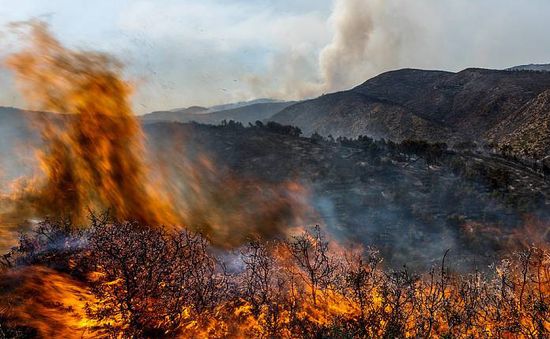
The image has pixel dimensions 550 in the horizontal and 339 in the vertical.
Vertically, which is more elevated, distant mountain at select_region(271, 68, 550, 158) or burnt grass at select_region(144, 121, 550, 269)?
distant mountain at select_region(271, 68, 550, 158)

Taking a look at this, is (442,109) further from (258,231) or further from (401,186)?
(258,231)

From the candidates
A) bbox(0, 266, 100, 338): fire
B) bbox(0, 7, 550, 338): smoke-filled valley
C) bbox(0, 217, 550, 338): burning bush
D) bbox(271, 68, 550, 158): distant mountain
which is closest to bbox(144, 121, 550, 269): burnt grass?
bbox(0, 7, 550, 338): smoke-filled valley

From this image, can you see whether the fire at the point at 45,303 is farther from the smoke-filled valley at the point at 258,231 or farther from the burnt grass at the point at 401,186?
the burnt grass at the point at 401,186

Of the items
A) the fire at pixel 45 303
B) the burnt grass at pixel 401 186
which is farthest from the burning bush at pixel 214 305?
the burnt grass at pixel 401 186

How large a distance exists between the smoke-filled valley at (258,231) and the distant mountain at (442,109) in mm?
17907

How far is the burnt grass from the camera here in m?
39.4

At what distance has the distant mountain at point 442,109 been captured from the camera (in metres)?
111

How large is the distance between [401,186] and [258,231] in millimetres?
22611

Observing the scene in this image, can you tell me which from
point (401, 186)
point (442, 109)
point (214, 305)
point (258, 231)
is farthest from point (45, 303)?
point (442, 109)

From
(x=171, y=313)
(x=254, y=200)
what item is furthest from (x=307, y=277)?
(x=254, y=200)

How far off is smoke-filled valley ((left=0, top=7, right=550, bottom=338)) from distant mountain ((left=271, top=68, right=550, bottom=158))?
1791 cm

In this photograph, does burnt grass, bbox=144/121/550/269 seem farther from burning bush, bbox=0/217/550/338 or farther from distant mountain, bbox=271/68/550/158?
distant mountain, bbox=271/68/550/158

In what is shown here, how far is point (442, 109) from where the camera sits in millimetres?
148500

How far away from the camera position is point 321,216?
4578 centimetres
